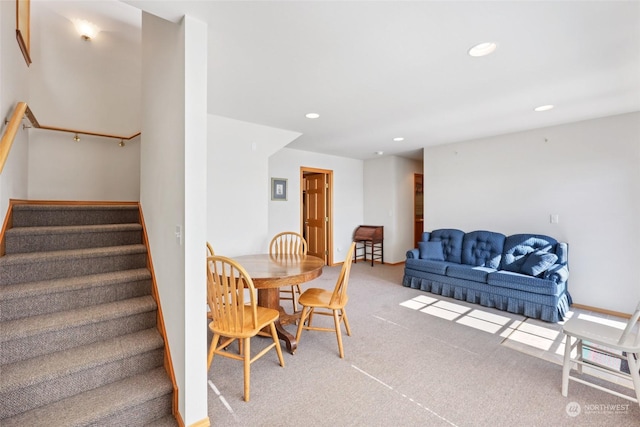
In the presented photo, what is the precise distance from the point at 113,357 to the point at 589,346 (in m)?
3.71

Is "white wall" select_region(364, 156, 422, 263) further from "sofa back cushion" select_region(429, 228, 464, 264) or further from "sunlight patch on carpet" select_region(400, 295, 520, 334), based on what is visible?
"sunlight patch on carpet" select_region(400, 295, 520, 334)

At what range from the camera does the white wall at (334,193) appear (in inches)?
212

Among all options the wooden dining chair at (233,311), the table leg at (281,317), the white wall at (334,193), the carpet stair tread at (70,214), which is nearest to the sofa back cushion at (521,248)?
the table leg at (281,317)

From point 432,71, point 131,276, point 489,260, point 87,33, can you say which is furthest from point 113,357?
point 489,260

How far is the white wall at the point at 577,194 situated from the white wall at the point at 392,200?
5.36 feet

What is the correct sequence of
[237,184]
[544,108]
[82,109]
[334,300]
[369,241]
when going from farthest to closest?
1. [369,241]
2. [237,184]
3. [82,109]
4. [544,108]
5. [334,300]

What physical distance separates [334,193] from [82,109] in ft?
14.0

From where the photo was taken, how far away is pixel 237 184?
12.3 feet

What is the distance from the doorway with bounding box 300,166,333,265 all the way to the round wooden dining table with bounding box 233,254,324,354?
2982 mm

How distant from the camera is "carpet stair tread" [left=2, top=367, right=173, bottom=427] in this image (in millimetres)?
1445

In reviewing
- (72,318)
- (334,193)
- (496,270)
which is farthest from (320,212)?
(72,318)

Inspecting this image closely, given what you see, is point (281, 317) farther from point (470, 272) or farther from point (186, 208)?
point (470, 272)

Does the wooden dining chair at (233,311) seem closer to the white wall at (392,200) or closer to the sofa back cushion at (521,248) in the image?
the sofa back cushion at (521,248)

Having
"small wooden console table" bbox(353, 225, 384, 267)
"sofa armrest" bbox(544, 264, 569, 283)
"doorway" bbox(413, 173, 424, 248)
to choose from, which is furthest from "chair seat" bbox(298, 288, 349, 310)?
"doorway" bbox(413, 173, 424, 248)
